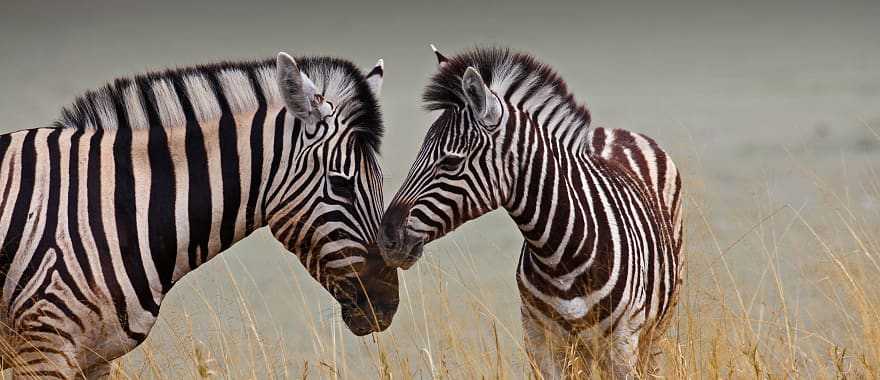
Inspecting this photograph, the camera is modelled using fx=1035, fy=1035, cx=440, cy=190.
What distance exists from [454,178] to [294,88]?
0.92 m

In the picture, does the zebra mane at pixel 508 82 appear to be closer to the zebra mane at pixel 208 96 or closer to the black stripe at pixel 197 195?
the zebra mane at pixel 208 96

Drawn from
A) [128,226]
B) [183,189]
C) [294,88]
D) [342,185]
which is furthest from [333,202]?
[128,226]

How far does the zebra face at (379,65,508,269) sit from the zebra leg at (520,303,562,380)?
0.69m

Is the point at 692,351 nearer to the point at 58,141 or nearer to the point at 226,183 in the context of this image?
the point at 226,183

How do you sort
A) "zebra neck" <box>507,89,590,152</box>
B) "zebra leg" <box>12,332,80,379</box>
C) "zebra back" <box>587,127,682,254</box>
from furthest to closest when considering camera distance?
"zebra back" <box>587,127,682,254</box>, "zebra neck" <box>507,89,590,152</box>, "zebra leg" <box>12,332,80,379</box>

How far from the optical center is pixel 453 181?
16.8 ft

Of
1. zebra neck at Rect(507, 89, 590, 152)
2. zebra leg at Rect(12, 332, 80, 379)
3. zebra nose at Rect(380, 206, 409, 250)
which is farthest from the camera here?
zebra neck at Rect(507, 89, 590, 152)

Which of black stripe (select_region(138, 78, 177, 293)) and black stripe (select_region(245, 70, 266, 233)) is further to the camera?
black stripe (select_region(245, 70, 266, 233))

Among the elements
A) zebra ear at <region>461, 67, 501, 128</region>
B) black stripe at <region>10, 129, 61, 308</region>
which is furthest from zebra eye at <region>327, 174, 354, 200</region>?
black stripe at <region>10, 129, 61, 308</region>

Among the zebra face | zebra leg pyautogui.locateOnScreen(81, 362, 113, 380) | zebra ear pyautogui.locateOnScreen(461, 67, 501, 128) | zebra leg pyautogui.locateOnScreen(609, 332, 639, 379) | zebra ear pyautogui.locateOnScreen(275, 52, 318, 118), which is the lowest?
zebra leg pyautogui.locateOnScreen(609, 332, 639, 379)

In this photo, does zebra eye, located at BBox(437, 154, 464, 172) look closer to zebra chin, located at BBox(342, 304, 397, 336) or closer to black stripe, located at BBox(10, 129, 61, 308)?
zebra chin, located at BBox(342, 304, 397, 336)

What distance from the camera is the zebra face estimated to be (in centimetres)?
507

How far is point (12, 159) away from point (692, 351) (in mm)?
3538

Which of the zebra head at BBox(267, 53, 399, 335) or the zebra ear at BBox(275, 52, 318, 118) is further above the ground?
the zebra ear at BBox(275, 52, 318, 118)
